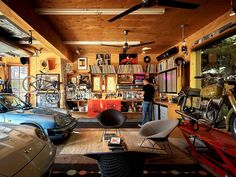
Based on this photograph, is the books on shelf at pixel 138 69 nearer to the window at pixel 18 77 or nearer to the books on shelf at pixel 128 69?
the books on shelf at pixel 128 69

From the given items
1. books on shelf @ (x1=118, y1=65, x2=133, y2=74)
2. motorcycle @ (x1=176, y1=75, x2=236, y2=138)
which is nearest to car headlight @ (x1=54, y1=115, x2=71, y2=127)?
motorcycle @ (x1=176, y1=75, x2=236, y2=138)

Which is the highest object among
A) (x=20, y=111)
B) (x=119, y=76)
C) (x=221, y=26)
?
(x=221, y=26)

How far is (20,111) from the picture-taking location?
4.76 m

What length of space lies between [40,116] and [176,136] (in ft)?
10.9

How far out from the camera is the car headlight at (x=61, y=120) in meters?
4.63

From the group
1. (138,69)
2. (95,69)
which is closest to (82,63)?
(95,69)

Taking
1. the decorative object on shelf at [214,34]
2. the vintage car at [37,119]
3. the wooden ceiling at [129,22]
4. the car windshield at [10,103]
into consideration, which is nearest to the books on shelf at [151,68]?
the wooden ceiling at [129,22]

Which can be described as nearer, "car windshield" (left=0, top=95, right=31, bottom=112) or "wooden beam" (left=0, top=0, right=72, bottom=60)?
"wooden beam" (left=0, top=0, right=72, bottom=60)

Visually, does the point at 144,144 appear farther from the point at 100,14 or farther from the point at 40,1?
the point at 40,1

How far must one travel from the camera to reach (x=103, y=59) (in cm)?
911

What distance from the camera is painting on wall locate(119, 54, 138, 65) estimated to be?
8.97 meters

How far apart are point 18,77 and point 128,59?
467cm

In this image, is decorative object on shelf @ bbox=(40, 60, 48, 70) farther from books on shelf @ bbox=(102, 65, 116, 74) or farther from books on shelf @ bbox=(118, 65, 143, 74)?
books on shelf @ bbox=(118, 65, 143, 74)

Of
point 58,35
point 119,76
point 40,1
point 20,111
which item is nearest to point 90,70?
point 119,76
